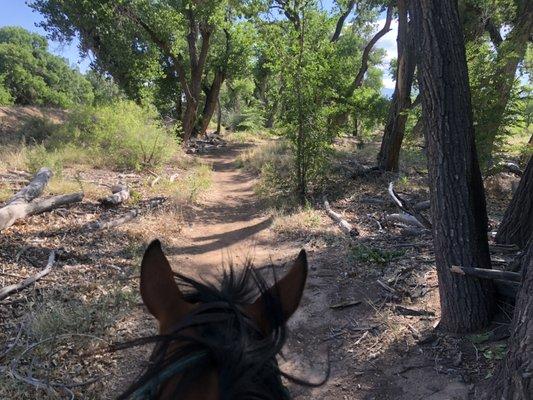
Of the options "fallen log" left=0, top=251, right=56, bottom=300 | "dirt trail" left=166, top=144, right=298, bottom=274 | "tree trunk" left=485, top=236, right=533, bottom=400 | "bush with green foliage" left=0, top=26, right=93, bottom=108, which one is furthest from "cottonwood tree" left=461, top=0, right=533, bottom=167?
"bush with green foliage" left=0, top=26, right=93, bottom=108

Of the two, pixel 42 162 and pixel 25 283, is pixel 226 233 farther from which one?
pixel 42 162

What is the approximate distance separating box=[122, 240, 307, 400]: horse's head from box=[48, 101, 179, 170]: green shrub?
36.7 feet

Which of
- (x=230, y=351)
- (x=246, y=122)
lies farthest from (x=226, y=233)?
(x=246, y=122)

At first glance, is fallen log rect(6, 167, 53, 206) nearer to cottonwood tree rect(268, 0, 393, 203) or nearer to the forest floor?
the forest floor

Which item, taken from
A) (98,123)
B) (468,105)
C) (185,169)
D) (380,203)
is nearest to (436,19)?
(468,105)

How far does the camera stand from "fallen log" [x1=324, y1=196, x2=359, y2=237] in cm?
683

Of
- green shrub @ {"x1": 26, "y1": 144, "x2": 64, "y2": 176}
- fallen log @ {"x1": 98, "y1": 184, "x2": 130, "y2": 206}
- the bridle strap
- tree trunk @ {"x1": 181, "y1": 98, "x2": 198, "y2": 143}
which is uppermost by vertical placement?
tree trunk @ {"x1": 181, "y1": 98, "x2": 198, "y2": 143}

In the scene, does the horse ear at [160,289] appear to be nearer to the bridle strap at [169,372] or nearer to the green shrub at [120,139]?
the bridle strap at [169,372]

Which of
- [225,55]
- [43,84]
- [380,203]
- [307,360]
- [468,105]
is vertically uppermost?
[43,84]

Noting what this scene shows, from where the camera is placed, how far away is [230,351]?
110cm

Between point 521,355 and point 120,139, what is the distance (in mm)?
12610

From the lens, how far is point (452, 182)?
3.43m

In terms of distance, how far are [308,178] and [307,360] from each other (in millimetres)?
6448

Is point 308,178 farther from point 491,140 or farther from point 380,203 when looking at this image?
point 491,140
